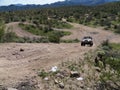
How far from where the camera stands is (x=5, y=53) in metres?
22.8

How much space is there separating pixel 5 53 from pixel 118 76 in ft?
26.3

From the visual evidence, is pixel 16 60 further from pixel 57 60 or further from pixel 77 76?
pixel 77 76

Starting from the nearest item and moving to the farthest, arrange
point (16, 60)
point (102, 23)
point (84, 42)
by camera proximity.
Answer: point (16, 60) → point (84, 42) → point (102, 23)

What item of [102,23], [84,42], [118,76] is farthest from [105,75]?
[102,23]

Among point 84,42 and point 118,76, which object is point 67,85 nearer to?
point 118,76

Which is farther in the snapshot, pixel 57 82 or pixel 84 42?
pixel 84 42

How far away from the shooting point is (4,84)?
15664 millimetres

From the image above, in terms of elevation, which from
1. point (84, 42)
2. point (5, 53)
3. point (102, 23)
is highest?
point (5, 53)

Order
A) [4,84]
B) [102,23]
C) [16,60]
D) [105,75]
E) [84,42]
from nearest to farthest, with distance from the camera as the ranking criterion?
1. [4,84]
2. [105,75]
3. [16,60]
4. [84,42]
5. [102,23]

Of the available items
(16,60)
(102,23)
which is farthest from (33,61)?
(102,23)

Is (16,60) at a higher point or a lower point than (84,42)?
higher

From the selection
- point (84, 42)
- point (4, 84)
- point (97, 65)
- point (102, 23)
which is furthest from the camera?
point (102, 23)

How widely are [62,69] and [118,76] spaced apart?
8.95 ft

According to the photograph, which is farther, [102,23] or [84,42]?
[102,23]
